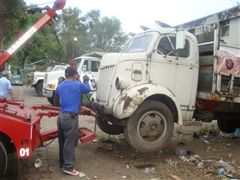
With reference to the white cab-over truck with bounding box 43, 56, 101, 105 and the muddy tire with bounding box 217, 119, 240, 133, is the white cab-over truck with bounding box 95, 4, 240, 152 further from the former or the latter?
the white cab-over truck with bounding box 43, 56, 101, 105

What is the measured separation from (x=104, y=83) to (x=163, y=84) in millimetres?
1168

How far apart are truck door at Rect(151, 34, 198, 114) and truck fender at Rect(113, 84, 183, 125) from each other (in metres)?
0.31

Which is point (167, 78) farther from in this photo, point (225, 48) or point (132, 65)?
point (225, 48)

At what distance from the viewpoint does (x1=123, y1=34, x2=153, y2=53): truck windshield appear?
8359mm

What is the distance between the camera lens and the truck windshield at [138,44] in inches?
329

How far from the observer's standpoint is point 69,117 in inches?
280

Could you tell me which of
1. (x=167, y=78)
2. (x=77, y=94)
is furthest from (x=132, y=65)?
(x=77, y=94)

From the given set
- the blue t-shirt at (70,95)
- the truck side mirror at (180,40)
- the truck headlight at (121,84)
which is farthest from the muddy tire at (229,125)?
the blue t-shirt at (70,95)

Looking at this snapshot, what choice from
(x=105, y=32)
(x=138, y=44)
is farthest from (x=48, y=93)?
(x=105, y=32)

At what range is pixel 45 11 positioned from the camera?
774 cm

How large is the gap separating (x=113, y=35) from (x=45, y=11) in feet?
183

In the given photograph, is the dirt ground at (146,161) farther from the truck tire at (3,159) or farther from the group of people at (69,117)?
the truck tire at (3,159)

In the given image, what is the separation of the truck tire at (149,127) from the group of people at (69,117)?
100cm

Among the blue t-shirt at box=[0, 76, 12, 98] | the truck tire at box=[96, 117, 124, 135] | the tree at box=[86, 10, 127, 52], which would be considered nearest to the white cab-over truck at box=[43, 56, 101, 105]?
the blue t-shirt at box=[0, 76, 12, 98]
